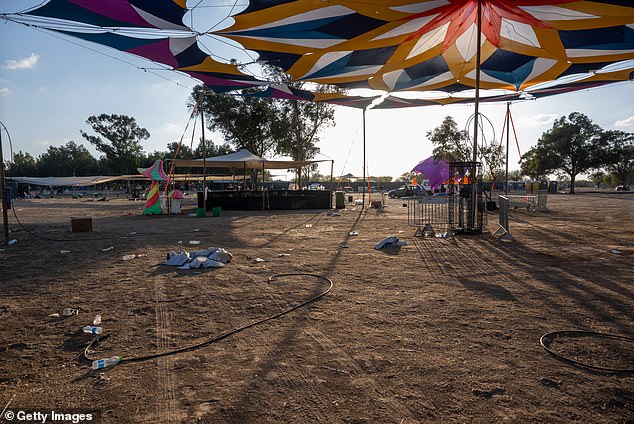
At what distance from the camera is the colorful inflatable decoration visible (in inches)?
720

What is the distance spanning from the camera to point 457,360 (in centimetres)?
294

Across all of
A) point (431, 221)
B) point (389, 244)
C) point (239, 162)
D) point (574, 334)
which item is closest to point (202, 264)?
point (389, 244)

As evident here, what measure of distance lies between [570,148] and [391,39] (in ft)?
168

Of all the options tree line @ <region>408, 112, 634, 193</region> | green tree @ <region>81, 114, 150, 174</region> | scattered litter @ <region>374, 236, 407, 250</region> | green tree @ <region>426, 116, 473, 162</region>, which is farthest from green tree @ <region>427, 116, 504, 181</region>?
green tree @ <region>81, 114, 150, 174</region>

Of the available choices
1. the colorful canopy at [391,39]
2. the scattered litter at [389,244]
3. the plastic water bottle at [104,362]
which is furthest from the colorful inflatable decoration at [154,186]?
the plastic water bottle at [104,362]

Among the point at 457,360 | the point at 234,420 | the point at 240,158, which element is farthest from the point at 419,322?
the point at 240,158

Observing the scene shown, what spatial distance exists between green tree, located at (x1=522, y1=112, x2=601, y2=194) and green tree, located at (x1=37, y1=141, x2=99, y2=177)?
3522 inches

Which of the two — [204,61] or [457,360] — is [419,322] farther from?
[204,61]

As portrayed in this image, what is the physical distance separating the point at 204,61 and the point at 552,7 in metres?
10.5

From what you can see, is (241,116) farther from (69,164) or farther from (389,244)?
(69,164)

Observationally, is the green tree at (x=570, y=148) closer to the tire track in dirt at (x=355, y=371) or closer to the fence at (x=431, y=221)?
the fence at (x=431, y=221)

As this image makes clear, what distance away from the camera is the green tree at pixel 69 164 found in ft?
264

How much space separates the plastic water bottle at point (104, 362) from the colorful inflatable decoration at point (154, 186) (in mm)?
16497
